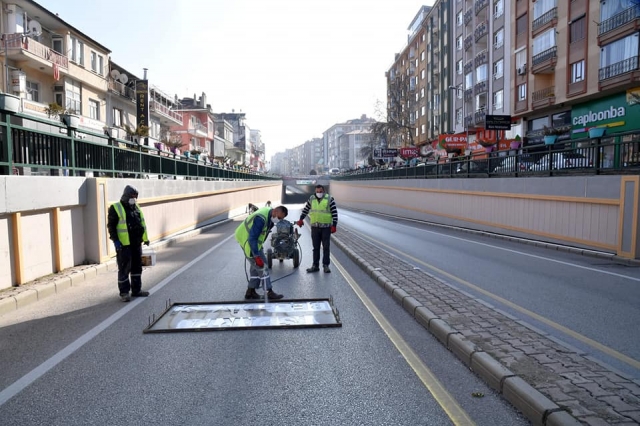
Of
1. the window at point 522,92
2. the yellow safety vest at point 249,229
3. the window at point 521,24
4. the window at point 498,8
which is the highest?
the window at point 498,8

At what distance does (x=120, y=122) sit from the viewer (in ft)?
137

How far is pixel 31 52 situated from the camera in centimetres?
2847

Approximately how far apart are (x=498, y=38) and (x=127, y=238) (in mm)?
43118

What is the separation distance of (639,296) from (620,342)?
9.69 feet

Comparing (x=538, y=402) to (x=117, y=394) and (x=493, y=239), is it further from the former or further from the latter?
(x=493, y=239)

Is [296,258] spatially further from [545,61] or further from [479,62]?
[479,62]

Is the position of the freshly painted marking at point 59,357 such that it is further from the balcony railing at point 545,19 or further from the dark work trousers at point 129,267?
the balcony railing at point 545,19

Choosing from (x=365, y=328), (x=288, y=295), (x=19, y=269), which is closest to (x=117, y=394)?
(x=365, y=328)

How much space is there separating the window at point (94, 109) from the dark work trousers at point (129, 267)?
107ft

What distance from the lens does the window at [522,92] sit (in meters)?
37.5

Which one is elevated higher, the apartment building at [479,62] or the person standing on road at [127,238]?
the apartment building at [479,62]

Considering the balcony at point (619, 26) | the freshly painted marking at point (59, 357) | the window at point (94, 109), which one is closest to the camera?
the freshly painted marking at point (59, 357)

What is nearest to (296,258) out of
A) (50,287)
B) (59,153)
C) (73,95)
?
(50,287)

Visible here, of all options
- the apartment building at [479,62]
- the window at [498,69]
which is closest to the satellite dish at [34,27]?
the apartment building at [479,62]
